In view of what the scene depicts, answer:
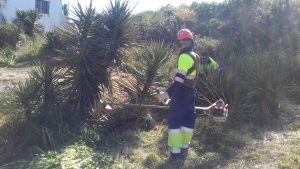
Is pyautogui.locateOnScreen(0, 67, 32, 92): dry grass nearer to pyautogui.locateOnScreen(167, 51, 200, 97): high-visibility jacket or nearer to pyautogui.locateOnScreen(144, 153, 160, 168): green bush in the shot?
pyautogui.locateOnScreen(144, 153, 160, 168): green bush

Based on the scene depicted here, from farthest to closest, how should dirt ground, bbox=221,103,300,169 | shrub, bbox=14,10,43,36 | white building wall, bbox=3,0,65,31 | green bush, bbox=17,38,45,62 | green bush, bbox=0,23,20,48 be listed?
white building wall, bbox=3,0,65,31
shrub, bbox=14,10,43,36
green bush, bbox=0,23,20,48
green bush, bbox=17,38,45,62
dirt ground, bbox=221,103,300,169

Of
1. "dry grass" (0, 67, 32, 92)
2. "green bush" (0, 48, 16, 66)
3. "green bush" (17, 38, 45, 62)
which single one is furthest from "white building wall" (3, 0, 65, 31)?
"dry grass" (0, 67, 32, 92)

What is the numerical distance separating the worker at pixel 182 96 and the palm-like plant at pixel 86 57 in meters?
1.57

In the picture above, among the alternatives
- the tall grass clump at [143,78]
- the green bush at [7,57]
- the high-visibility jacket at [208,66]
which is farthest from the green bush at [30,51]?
the high-visibility jacket at [208,66]

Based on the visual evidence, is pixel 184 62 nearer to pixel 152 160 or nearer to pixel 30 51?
pixel 152 160

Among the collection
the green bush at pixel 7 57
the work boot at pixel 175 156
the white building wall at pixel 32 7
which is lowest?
the work boot at pixel 175 156

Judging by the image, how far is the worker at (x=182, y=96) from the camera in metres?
6.53

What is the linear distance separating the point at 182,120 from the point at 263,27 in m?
7.87

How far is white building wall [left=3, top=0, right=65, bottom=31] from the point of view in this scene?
28361mm

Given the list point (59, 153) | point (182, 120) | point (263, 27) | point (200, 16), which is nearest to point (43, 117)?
point (59, 153)

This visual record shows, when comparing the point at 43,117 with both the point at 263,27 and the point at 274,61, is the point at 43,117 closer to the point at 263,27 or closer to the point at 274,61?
the point at 274,61

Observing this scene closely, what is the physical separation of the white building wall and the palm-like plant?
19.1 m

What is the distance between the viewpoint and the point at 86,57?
7.54 meters

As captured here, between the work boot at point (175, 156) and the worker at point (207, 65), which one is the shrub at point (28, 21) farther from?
the work boot at point (175, 156)
